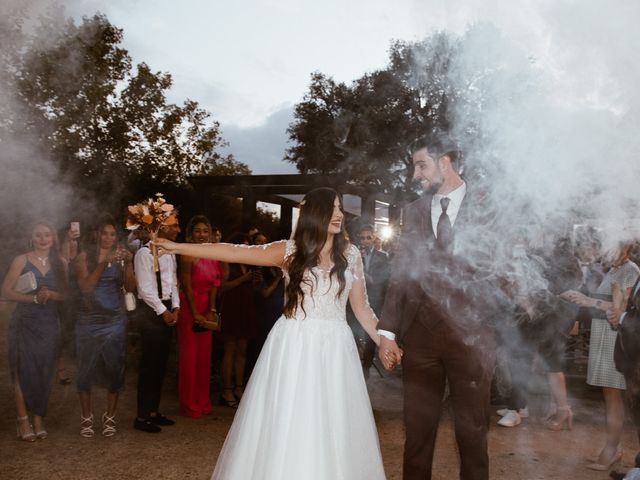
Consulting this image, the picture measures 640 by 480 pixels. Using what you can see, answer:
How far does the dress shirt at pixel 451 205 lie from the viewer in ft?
12.1

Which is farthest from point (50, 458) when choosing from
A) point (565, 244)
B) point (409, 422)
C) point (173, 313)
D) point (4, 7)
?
point (565, 244)

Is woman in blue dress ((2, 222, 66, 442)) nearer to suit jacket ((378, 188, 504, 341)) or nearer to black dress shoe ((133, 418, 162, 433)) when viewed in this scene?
black dress shoe ((133, 418, 162, 433))

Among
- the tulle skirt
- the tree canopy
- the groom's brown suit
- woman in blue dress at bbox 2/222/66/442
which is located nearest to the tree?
the tree canopy

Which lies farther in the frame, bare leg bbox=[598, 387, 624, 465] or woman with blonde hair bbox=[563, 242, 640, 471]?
bare leg bbox=[598, 387, 624, 465]

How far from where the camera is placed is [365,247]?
973 centimetres

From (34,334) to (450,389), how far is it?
4.02 m

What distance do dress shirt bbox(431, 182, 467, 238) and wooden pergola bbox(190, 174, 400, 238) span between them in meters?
7.74

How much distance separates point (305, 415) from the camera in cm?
358

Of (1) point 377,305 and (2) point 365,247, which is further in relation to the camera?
(2) point 365,247

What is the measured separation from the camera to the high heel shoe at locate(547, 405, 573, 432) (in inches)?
251

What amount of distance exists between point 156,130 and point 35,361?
17.7ft

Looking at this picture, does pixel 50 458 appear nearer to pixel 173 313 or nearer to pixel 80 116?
pixel 173 313

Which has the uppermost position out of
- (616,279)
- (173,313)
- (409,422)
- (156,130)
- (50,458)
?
(156,130)

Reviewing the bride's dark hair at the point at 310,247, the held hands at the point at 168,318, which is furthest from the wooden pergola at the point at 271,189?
the bride's dark hair at the point at 310,247
